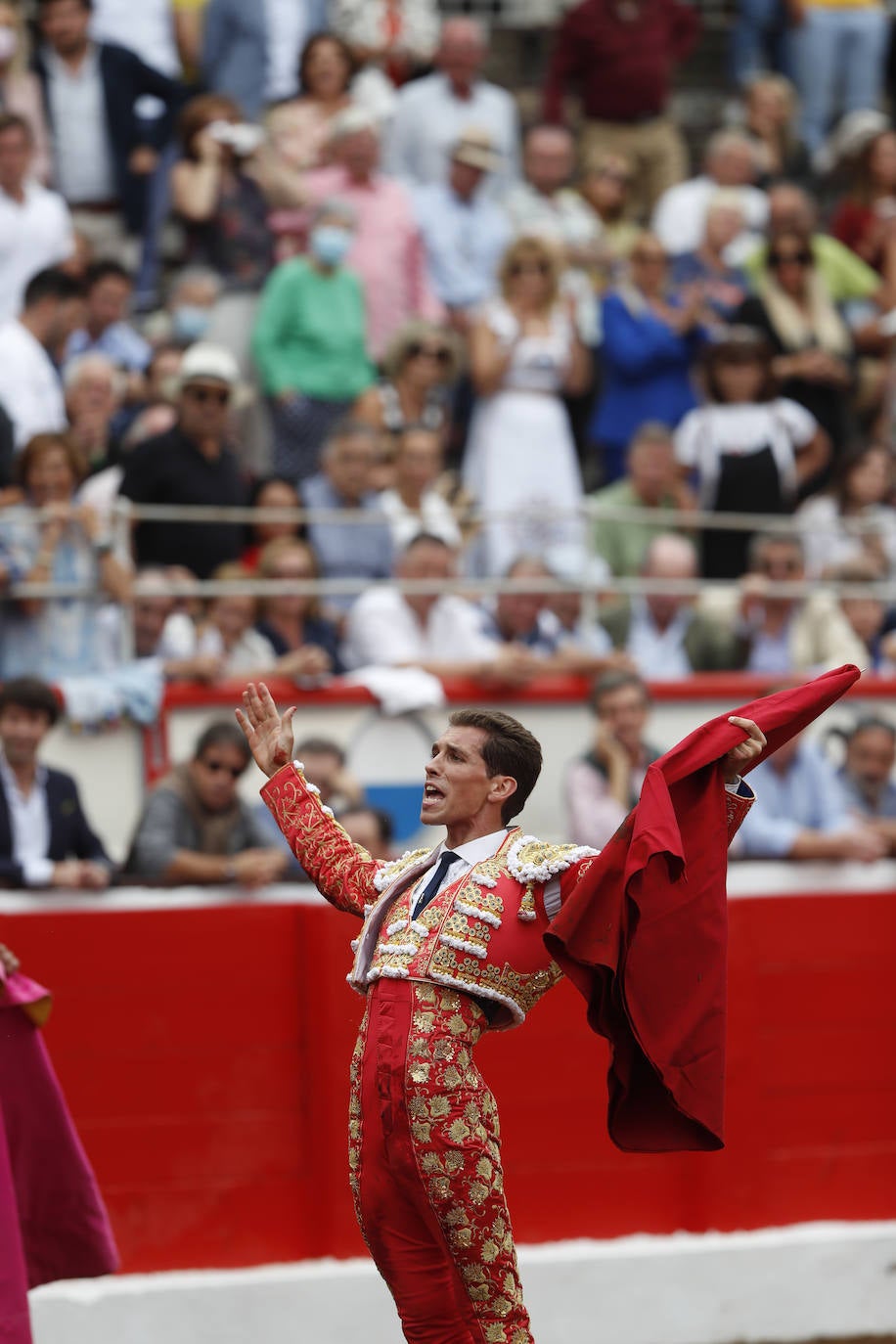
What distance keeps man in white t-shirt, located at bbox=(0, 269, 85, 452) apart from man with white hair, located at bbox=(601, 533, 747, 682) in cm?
202

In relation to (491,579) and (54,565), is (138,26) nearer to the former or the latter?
(491,579)

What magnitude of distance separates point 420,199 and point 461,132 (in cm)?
34

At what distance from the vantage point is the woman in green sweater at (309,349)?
8406 millimetres

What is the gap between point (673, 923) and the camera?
3.89 m

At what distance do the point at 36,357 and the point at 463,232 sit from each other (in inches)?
91.7

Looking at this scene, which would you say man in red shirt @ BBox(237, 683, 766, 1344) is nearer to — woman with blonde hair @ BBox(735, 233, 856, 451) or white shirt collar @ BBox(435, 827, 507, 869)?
Result: white shirt collar @ BBox(435, 827, 507, 869)

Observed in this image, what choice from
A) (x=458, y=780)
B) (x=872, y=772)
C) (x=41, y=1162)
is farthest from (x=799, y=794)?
(x=458, y=780)

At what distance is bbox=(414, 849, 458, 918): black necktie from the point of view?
4.11m

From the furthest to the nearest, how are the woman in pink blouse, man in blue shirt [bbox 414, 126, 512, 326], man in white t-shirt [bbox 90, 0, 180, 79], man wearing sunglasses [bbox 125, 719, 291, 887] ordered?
man in white t-shirt [bbox 90, 0, 180, 79] → man in blue shirt [bbox 414, 126, 512, 326] → the woman in pink blouse → man wearing sunglasses [bbox 125, 719, 291, 887]

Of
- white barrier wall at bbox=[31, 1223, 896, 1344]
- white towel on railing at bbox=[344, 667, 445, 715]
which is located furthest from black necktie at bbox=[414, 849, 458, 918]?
white towel on railing at bbox=[344, 667, 445, 715]

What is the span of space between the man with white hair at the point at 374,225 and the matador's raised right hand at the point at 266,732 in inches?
194

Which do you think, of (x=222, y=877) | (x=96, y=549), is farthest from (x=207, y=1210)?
(x=96, y=549)

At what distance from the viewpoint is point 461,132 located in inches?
373

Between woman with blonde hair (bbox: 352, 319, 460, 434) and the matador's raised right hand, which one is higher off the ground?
woman with blonde hair (bbox: 352, 319, 460, 434)
